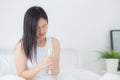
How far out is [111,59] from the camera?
2.63 m

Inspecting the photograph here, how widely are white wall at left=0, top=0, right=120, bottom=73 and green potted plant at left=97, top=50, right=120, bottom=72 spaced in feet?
0.51

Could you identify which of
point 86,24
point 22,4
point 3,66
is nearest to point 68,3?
point 86,24

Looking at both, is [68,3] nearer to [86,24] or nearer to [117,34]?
[86,24]

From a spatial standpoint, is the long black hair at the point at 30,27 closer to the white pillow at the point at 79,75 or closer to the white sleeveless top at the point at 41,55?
the white sleeveless top at the point at 41,55

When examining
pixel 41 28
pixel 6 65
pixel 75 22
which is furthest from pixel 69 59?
pixel 41 28

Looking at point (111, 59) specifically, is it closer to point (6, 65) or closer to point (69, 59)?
point (69, 59)

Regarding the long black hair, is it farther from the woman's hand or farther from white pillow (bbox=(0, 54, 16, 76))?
white pillow (bbox=(0, 54, 16, 76))

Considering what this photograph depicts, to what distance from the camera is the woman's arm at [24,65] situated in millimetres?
1597

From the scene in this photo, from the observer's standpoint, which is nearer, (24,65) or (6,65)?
(24,65)

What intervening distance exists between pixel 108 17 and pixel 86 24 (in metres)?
0.28

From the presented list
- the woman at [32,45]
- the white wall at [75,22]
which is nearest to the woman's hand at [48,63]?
the woman at [32,45]

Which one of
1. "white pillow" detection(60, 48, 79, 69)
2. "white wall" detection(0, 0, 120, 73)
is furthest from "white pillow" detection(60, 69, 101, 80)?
"white wall" detection(0, 0, 120, 73)

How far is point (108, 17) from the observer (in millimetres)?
2885

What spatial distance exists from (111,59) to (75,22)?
532 mm
